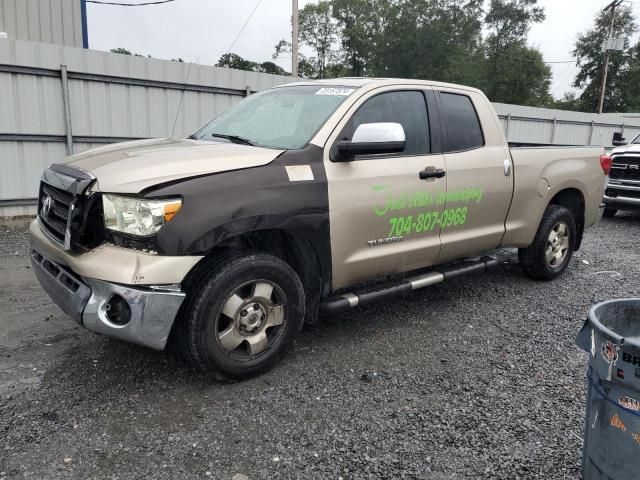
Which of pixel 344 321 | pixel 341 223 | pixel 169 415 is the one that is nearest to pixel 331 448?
pixel 169 415

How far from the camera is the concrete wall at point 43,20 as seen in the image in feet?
34.7

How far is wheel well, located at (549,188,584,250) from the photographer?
5.64 m

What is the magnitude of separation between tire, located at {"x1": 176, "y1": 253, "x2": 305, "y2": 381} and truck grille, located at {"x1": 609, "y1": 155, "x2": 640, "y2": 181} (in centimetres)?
857

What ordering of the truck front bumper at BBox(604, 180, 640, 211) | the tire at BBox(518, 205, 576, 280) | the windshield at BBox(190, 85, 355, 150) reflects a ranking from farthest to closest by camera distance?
the truck front bumper at BBox(604, 180, 640, 211), the tire at BBox(518, 205, 576, 280), the windshield at BBox(190, 85, 355, 150)

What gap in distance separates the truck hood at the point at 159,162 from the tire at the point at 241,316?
0.56 m

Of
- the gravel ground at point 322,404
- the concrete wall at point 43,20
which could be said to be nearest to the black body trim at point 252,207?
→ the gravel ground at point 322,404

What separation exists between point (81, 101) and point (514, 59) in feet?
166

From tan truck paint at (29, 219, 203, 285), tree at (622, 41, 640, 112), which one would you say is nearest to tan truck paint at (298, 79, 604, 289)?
tan truck paint at (29, 219, 203, 285)

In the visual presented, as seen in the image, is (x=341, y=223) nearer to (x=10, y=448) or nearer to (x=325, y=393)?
(x=325, y=393)

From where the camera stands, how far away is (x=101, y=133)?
838cm

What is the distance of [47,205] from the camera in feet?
11.2

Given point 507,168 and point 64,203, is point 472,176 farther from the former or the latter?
point 64,203

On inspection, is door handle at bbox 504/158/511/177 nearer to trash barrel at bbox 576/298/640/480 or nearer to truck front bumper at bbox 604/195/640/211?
trash barrel at bbox 576/298/640/480

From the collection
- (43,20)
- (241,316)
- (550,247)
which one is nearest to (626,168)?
(550,247)
